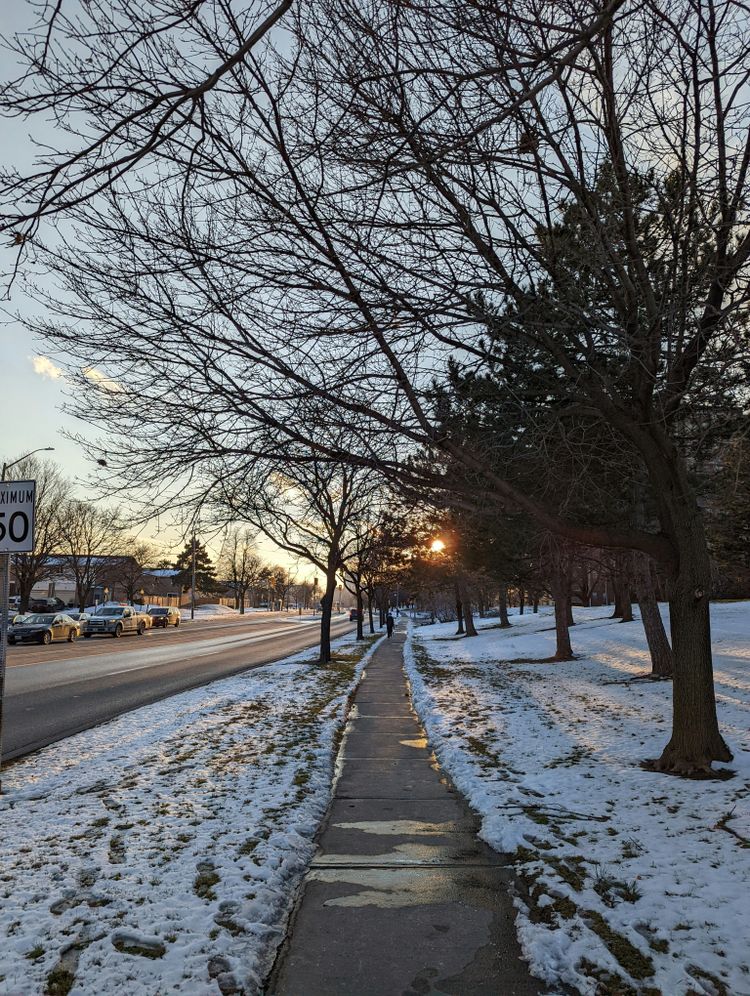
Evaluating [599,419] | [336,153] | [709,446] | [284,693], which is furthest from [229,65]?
[284,693]

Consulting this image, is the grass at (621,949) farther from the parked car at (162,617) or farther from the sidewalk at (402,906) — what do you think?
the parked car at (162,617)

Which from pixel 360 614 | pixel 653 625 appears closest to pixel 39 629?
pixel 360 614

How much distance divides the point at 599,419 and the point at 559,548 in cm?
506

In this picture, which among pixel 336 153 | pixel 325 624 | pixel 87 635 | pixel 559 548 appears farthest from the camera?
pixel 87 635

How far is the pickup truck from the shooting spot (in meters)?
35.1

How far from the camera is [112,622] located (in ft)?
115

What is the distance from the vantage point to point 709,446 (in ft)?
27.3

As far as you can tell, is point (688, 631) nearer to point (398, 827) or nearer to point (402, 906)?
point (398, 827)

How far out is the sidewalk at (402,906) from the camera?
10.4ft

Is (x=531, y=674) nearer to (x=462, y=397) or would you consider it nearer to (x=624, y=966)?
(x=462, y=397)

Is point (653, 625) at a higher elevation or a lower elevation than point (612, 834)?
higher

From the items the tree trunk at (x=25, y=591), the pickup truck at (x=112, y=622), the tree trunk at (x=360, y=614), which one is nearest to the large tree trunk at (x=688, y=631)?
the tree trunk at (x=360, y=614)

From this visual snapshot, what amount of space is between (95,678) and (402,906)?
Answer: 13780mm

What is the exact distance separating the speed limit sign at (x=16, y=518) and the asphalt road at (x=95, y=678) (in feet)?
9.63
